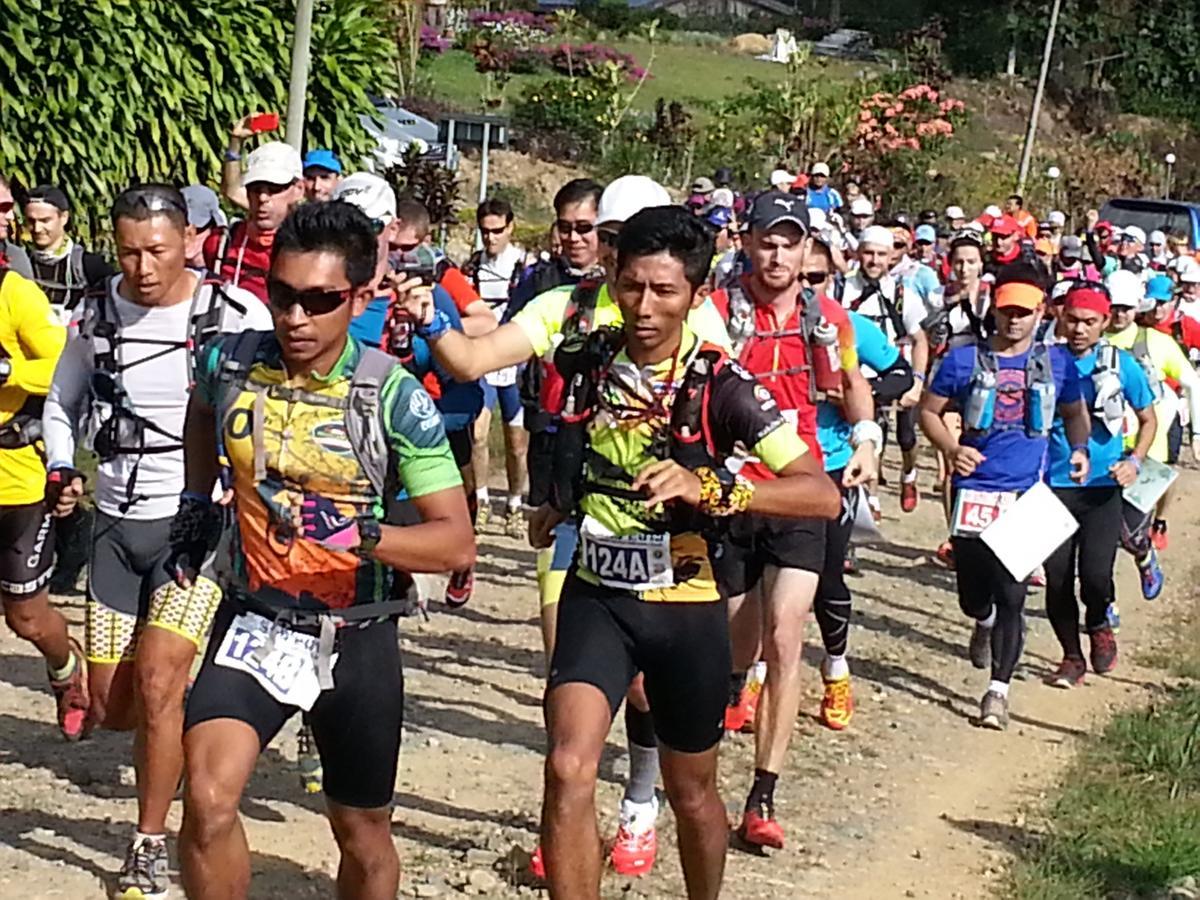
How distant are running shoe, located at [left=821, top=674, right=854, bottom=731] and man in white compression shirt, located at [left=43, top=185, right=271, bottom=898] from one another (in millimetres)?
3509

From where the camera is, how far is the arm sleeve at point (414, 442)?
4488 mm

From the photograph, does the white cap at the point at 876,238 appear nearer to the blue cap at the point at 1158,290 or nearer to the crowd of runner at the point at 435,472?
the blue cap at the point at 1158,290

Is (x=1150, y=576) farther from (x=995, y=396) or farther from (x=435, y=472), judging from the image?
(x=435, y=472)

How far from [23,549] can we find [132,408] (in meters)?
1.33

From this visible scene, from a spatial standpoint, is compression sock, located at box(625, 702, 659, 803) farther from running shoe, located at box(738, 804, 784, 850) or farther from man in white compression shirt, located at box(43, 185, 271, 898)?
man in white compression shirt, located at box(43, 185, 271, 898)

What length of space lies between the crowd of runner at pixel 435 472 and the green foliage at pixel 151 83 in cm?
273

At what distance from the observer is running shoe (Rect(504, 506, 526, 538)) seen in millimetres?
12289

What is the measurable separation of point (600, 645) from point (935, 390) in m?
3.99

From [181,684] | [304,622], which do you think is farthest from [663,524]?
[181,684]

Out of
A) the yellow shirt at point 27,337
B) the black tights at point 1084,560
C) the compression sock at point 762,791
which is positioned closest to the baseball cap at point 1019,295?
the black tights at point 1084,560

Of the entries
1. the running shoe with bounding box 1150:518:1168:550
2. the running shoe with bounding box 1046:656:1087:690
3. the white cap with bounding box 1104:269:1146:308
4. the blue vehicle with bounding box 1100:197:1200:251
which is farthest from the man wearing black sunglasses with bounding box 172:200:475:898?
the blue vehicle with bounding box 1100:197:1200:251

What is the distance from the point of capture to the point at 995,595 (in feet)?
28.5

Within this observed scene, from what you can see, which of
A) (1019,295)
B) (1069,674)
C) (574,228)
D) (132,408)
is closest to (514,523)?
(1069,674)

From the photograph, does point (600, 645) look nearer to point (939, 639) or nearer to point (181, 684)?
point (181, 684)
